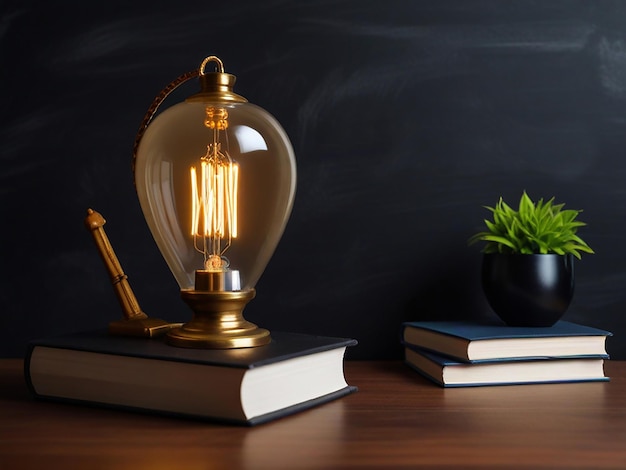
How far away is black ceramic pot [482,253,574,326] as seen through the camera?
121 cm

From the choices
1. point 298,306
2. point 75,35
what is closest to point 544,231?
point 298,306

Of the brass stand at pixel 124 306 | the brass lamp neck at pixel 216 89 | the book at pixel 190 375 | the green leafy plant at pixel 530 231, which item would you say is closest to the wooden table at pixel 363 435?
the book at pixel 190 375

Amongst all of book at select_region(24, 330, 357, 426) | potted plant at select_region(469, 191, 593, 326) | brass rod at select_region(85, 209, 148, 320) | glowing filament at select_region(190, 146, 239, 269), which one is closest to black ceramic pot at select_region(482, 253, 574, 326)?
potted plant at select_region(469, 191, 593, 326)

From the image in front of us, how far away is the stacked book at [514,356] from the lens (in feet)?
3.70

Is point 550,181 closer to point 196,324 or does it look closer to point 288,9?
point 288,9

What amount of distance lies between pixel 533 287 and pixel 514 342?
11cm

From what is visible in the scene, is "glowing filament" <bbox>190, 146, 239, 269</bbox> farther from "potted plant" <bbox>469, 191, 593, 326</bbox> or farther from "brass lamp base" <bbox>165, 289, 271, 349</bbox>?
"potted plant" <bbox>469, 191, 593, 326</bbox>

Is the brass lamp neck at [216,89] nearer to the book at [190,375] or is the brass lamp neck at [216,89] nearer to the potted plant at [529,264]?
the book at [190,375]

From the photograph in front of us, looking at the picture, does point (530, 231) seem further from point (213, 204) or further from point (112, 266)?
point (112, 266)

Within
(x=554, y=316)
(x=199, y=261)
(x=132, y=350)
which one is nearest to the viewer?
(x=132, y=350)

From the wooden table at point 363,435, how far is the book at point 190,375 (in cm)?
2

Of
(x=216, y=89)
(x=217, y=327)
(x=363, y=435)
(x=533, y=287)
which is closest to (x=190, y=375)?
(x=217, y=327)

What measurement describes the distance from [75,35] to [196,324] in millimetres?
652

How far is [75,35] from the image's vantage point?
4.61ft
